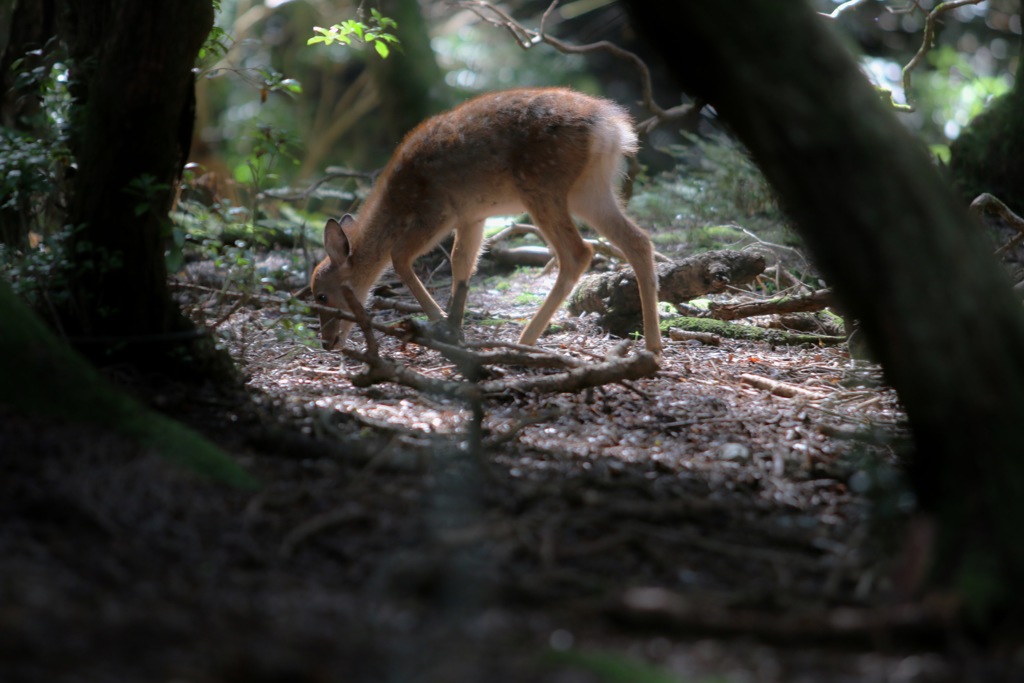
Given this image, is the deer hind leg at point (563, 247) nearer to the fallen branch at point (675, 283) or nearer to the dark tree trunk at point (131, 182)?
the fallen branch at point (675, 283)

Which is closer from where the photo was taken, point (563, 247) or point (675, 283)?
point (563, 247)

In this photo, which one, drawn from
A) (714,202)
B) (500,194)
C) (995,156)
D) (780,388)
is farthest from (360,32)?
(995,156)

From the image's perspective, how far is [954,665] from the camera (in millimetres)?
2299

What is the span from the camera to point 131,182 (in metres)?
3.93

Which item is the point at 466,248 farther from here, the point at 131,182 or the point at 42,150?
the point at 131,182

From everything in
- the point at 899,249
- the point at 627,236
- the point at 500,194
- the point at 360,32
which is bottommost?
the point at 627,236

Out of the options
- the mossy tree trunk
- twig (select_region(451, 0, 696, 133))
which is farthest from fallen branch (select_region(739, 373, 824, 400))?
the mossy tree trunk

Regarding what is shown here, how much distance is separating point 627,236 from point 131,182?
359 centimetres

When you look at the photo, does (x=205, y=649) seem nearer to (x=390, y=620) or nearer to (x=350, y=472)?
(x=390, y=620)

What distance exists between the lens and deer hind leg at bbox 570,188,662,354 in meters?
6.32

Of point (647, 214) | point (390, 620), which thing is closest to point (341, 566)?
point (390, 620)

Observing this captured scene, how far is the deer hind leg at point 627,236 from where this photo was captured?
6.32 metres

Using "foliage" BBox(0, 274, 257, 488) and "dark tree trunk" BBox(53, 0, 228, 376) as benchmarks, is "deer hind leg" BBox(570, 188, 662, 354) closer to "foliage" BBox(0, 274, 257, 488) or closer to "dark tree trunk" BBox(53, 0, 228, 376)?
"dark tree trunk" BBox(53, 0, 228, 376)

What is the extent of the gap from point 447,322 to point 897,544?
283cm
